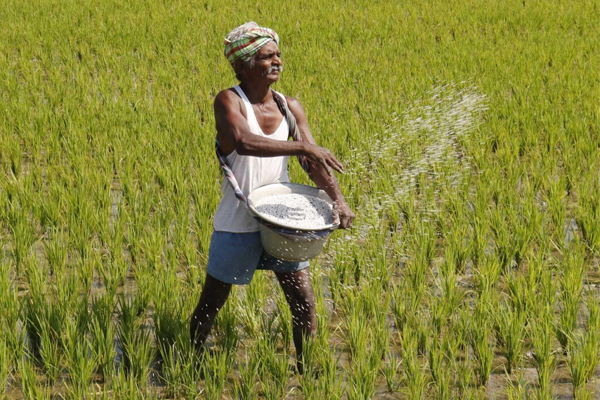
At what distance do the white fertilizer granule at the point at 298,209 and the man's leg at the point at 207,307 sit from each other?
33 centimetres

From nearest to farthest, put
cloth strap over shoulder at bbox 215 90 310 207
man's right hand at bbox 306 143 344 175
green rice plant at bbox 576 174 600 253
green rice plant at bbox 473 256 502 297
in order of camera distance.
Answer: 1. man's right hand at bbox 306 143 344 175
2. cloth strap over shoulder at bbox 215 90 310 207
3. green rice plant at bbox 473 256 502 297
4. green rice plant at bbox 576 174 600 253

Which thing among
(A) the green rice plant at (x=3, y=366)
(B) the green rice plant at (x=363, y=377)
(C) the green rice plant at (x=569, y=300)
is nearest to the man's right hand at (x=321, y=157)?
(B) the green rice plant at (x=363, y=377)

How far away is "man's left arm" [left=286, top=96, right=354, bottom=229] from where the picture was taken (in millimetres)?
2477

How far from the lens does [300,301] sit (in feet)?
8.49

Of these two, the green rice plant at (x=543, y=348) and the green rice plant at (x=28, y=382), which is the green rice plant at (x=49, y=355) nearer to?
the green rice plant at (x=28, y=382)

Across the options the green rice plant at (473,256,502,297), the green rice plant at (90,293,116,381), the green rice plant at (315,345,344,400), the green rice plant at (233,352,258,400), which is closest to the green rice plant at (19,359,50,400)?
the green rice plant at (90,293,116,381)

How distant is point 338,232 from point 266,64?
1.59 m

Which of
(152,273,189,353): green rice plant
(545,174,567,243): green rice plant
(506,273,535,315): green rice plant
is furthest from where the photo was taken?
(545,174,567,243): green rice plant

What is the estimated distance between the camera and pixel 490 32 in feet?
28.8

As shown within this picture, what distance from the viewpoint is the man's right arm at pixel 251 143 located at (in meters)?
2.30

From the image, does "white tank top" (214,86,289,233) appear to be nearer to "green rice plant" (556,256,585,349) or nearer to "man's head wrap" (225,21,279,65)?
"man's head wrap" (225,21,279,65)

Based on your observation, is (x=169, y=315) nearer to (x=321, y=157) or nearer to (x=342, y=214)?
(x=342, y=214)

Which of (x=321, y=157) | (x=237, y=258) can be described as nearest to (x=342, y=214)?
(x=321, y=157)

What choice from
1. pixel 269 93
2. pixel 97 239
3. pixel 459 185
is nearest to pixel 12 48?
pixel 97 239
